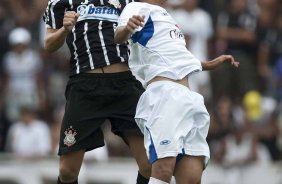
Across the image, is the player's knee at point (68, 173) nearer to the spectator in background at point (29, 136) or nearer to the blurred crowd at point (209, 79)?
the blurred crowd at point (209, 79)

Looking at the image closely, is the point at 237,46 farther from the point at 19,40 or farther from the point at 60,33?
the point at 60,33

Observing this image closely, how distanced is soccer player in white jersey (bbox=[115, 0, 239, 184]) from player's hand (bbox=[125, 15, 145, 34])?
16 centimetres

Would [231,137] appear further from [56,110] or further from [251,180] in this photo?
[56,110]

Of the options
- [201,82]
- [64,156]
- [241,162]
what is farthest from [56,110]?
Answer: [64,156]

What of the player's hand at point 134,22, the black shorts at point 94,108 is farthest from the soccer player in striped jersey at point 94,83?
the player's hand at point 134,22

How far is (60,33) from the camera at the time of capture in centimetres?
880

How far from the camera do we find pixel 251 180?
14.2m

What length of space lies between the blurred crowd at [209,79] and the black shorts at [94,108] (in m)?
5.66

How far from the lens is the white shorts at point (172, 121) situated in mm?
8258

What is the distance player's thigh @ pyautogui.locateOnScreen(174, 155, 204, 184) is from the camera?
27.3 ft

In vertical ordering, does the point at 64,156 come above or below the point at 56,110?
above

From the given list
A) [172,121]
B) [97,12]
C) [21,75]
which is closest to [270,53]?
[21,75]

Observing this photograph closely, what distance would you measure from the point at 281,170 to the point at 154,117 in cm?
612

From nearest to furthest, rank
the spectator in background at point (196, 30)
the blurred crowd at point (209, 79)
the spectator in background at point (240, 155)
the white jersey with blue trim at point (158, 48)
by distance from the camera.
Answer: the white jersey with blue trim at point (158, 48) → the spectator in background at point (240, 155) → the blurred crowd at point (209, 79) → the spectator in background at point (196, 30)
